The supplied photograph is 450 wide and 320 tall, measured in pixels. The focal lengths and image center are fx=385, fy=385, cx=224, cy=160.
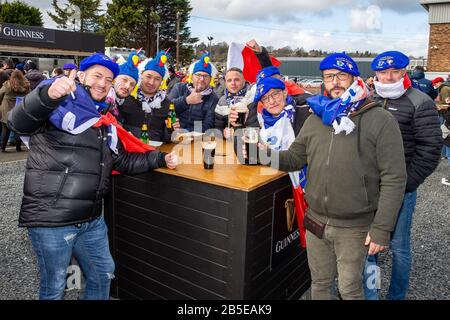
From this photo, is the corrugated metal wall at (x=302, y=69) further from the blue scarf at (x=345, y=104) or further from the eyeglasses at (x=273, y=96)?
the blue scarf at (x=345, y=104)

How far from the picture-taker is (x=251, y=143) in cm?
290

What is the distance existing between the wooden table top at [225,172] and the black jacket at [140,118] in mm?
446

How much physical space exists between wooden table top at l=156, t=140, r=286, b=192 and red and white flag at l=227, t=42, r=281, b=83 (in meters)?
1.35

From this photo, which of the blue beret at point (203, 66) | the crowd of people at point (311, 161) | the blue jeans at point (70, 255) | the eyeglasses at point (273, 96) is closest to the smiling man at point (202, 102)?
the blue beret at point (203, 66)

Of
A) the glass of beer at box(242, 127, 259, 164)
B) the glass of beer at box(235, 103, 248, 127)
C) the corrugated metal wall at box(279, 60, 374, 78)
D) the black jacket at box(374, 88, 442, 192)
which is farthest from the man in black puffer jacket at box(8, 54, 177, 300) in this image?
the corrugated metal wall at box(279, 60, 374, 78)

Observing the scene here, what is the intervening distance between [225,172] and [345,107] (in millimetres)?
1021

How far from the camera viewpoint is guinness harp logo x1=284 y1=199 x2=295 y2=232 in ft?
9.95

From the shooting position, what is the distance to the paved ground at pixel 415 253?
12.0 feet

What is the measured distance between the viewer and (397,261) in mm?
3068

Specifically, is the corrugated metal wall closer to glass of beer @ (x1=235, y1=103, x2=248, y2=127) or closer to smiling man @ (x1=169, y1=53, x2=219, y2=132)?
smiling man @ (x1=169, y1=53, x2=219, y2=132)

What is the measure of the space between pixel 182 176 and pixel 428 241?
3633mm

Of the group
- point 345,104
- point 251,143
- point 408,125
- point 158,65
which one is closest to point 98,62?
point 251,143

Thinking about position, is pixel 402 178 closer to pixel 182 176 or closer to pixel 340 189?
pixel 340 189

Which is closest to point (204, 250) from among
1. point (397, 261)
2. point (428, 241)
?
point (397, 261)
